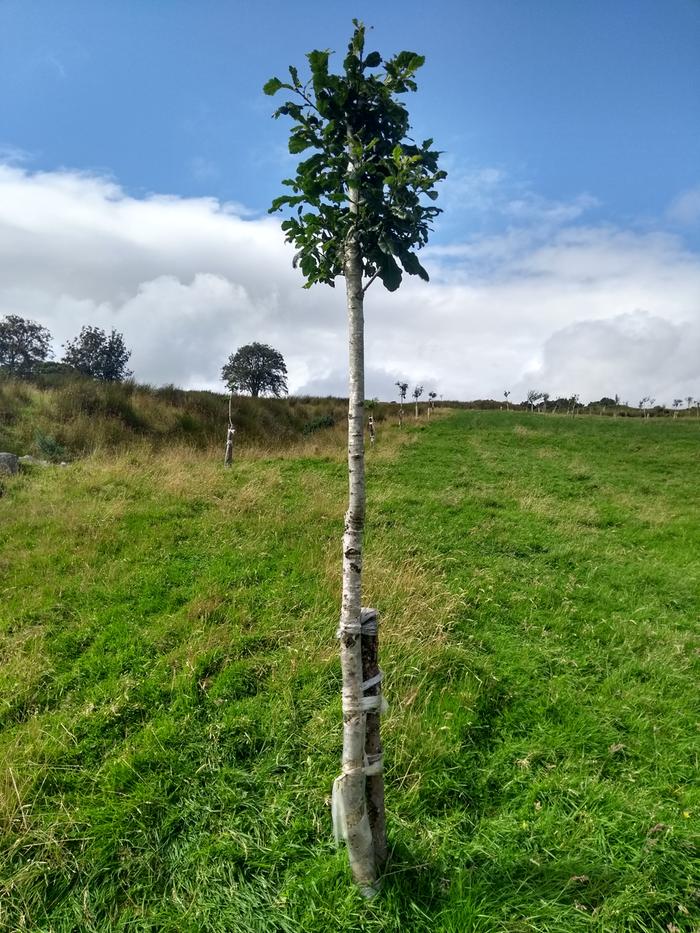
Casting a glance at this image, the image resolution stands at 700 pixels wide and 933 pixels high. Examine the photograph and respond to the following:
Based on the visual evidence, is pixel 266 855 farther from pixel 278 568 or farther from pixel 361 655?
pixel 278 568

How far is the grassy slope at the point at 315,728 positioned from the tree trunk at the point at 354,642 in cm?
36

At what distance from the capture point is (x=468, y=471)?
17297 millimetres

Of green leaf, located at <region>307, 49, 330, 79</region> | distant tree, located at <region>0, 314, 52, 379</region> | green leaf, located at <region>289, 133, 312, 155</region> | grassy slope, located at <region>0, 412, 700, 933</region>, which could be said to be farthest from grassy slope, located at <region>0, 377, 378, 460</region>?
distant tree, located at <region>0, 314, 52, 379</region>

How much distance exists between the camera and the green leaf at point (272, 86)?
8.50ft

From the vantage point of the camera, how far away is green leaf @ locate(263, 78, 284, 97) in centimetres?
259

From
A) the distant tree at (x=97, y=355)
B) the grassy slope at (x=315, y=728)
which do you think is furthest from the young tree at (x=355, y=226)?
the distant tree at (x=97, y=355)

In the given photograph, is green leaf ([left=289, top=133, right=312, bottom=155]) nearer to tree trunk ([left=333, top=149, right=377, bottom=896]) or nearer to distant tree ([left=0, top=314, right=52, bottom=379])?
tree trunk ([left=333, top=149, right=377, bottom=896])

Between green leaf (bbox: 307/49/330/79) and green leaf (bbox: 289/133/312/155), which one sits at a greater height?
green leaf (bbox: 307/49/330/79)

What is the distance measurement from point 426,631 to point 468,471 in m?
12.6

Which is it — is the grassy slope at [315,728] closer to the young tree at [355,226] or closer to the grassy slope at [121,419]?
the young tree at [355,226]

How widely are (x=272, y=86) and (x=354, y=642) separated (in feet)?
10.8

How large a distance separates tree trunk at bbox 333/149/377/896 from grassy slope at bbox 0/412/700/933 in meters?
0.36

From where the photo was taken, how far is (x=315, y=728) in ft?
13.2

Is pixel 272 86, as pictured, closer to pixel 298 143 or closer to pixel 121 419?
pixel 298 143
